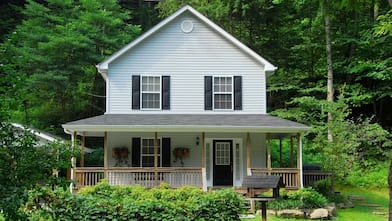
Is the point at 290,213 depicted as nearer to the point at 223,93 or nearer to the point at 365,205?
the point at 365,205

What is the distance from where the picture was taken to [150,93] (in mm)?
18891

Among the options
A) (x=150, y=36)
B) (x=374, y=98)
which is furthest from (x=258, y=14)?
(x=150, y=36)

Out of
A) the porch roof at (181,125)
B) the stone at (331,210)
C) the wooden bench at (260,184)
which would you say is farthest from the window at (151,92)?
the wooden bench at (260,184)

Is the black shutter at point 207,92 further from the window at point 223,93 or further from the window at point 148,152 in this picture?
the window at point 148,152

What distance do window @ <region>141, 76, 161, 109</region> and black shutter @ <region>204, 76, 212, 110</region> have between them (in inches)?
70.6

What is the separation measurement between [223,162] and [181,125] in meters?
3.23

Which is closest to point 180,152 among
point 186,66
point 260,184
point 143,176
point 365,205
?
point 143,176

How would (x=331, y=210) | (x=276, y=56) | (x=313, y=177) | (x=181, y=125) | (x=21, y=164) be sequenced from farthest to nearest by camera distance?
(x=276, y=56) < (x=313, y=177) < (x=181, y=125) < (x=331, y=210) < (x=21, y=164)

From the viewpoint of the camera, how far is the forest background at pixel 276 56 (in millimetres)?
24359

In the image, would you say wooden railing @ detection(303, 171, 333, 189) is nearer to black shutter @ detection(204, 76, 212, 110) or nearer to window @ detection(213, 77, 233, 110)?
window @ detection(213, 77, 233, 110)

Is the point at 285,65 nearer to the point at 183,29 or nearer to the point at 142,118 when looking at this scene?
the point at 183,29

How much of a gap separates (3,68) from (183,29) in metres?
13.9

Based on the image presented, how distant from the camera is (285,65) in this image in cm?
2803

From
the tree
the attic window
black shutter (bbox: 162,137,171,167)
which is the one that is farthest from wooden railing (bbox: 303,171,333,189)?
the tree
